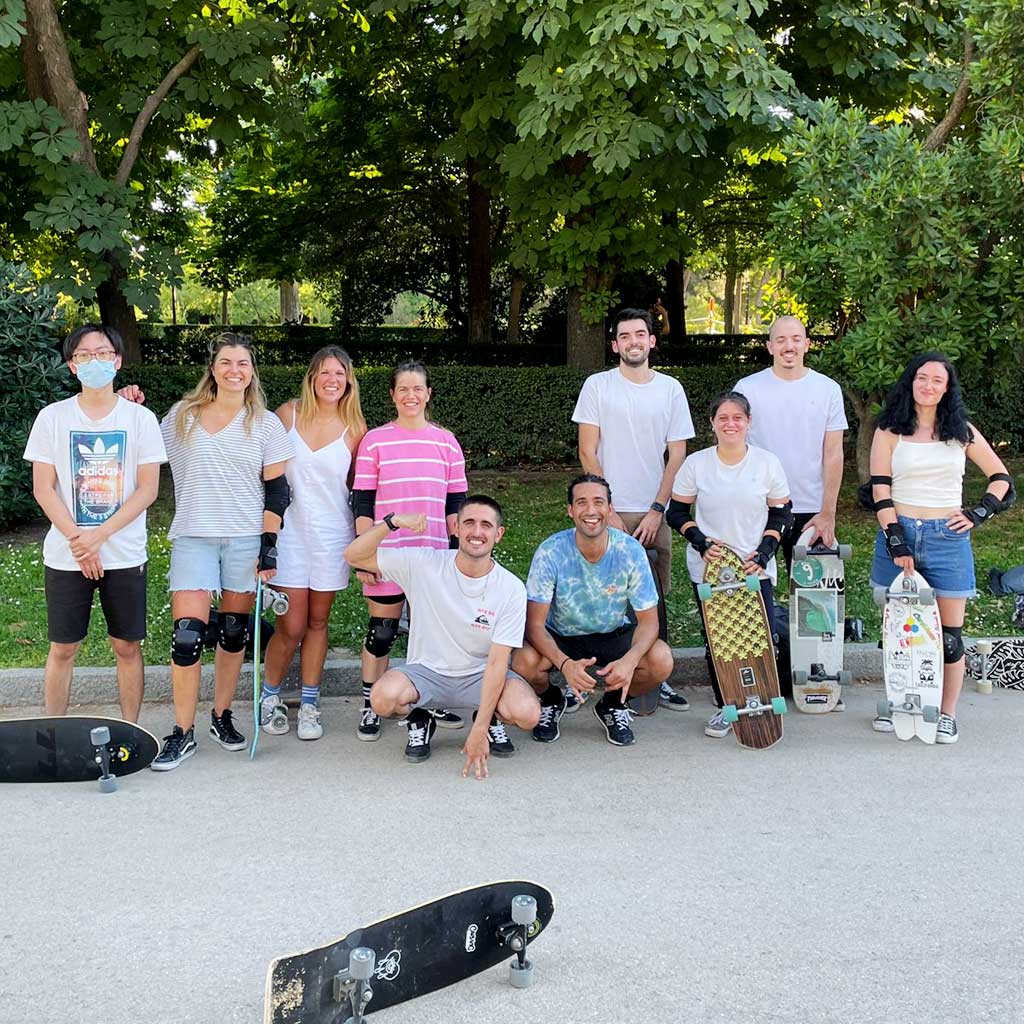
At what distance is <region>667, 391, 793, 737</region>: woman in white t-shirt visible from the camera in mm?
5066

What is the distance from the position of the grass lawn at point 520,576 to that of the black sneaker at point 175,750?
1.17 m

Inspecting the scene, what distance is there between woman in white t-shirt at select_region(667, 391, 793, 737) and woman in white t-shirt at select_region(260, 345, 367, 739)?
5.44 feet

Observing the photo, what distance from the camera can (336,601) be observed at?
271 inches

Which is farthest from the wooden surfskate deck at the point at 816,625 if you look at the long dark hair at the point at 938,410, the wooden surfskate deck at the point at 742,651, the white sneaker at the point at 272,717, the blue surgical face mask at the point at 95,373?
the blue surgical face mask at the point at 95,373

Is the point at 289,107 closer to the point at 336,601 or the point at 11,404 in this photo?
the point at 11,404

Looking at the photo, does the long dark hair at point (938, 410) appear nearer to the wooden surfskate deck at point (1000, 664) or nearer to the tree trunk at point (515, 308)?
the wooden surfskate deck at point (1000, 664)

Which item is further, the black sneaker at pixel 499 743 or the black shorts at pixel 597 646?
the black shorts at pixel 597 646

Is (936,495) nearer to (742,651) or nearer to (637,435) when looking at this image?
(742,651)

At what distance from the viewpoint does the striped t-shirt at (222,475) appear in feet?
15.3

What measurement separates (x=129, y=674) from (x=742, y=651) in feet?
9.21

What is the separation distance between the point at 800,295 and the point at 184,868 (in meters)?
6.27

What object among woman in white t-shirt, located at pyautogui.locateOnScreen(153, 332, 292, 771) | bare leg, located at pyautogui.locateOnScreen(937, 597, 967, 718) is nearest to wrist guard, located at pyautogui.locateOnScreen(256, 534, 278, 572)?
woman in white t-shirt, located at pyautogui.locateOnScreen(153, 332, 292, 771)

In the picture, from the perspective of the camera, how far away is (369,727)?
4922mm

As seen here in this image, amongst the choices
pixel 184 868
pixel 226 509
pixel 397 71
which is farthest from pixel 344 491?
pixel 397 71
